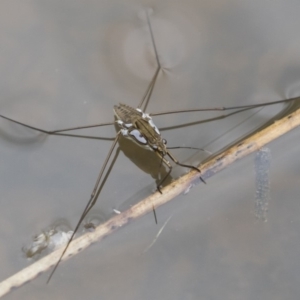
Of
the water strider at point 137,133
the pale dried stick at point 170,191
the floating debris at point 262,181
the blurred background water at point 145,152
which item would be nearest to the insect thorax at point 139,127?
the water strider at point 137,133

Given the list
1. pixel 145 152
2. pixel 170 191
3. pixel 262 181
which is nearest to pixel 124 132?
pixel 145 152

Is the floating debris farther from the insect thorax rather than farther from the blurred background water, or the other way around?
the insect thorax

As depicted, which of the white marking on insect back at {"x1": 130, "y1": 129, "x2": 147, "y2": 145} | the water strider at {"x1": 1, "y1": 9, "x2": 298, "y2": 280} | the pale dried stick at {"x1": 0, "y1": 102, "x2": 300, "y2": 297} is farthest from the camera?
the white marking on insect back at {"x1": 130, "y1": 129, "x2": 147, "y2": 145}

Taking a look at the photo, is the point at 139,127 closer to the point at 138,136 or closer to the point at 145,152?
the point at 138,136

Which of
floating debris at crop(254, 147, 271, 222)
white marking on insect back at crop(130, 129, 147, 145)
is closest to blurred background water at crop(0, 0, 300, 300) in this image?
floating debris at crop(254, 147, 271, 222)

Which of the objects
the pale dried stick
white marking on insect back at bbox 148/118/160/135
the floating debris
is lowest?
the floating debris

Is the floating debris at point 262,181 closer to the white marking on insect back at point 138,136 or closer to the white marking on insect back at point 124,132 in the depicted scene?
the white marking on insect back at point 138,136
